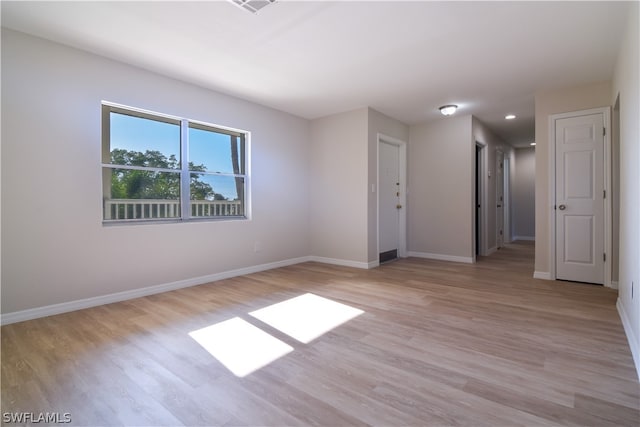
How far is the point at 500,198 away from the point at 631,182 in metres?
5.37

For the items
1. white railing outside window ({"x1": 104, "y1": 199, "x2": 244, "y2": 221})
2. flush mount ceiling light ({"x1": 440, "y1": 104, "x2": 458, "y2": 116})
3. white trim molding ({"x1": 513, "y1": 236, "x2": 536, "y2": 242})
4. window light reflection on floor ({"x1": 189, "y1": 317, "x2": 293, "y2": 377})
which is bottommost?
window light reflection on floor ({"x1": 189, "y1": 317, "x2": 293, "y2": 377})

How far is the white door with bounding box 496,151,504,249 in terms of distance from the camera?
6969mm

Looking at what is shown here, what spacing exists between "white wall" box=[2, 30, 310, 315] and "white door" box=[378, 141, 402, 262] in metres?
2.79

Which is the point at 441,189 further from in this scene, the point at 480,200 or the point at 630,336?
the point at 630,336

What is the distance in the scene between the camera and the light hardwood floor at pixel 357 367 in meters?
1.49

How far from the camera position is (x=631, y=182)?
2.24m

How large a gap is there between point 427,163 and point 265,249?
3.40m

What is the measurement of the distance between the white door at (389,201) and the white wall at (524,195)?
4.68 meters

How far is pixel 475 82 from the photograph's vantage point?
3.84 meters

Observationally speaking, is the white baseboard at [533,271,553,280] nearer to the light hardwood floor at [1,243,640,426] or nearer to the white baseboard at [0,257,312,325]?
the light hardwood floor at [1,243,640,426]

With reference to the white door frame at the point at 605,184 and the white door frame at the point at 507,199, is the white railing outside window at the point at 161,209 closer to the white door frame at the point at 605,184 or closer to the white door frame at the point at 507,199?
the white door frame at the point at 605,184

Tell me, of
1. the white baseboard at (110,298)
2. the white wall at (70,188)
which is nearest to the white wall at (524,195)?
the white baseboard at (110,298)

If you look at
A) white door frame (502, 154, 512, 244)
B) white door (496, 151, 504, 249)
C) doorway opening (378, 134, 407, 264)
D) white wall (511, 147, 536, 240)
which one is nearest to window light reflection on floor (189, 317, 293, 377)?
doorway opening (378, 134, 407, 264)

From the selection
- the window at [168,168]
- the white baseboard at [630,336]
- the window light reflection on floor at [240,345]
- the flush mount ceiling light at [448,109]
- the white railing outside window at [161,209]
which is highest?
the flush mount ceiling light at [448,109]
